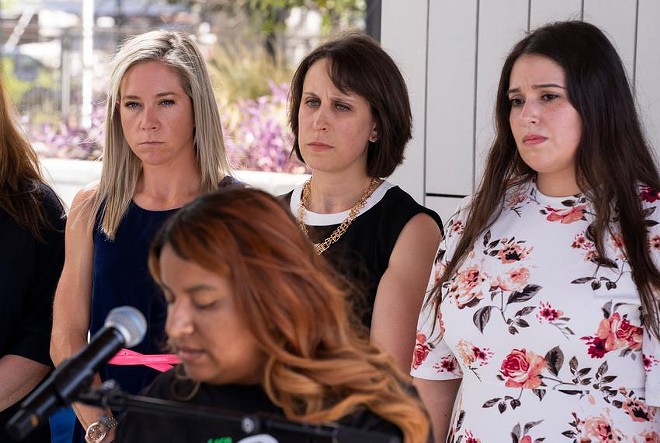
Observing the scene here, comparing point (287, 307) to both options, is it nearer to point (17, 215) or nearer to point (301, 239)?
point (301, 239)

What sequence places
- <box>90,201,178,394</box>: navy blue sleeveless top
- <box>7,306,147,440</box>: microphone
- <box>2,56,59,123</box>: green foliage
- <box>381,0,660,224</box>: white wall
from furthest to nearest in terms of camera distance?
<box>2,56,59,123</box>: green foliage
<box>381,0,660,224</box>: white wall
<box>90,201,178,394</box>: navy blue sleeveless top
<box>7,306,147,440</box>: microphone

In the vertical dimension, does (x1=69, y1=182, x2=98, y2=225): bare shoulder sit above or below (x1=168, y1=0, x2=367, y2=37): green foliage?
below

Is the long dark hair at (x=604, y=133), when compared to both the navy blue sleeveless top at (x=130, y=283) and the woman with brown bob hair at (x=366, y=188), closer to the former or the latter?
the woman with brown bob hair at (x=366, y=188)

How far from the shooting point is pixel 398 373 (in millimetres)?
1923

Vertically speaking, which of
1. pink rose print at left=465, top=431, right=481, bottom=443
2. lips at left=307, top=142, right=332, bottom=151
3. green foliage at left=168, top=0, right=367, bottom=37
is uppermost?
green foliage at left=168, top=0, right=367, bottom=37

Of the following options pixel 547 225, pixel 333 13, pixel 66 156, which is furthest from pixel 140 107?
pixel 333 13

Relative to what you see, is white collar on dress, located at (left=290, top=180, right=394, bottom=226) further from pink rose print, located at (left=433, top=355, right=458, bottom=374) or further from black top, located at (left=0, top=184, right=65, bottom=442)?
black top, located at (left=0, top=184, right=65, bottom=442)

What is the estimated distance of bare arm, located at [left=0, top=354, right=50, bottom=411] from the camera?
2.94m

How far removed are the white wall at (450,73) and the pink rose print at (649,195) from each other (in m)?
1.13

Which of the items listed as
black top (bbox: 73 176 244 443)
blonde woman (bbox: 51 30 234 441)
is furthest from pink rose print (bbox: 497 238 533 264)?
blonde woman (bbox: 51 30 234 441)

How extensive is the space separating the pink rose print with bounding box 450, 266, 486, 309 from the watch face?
0.93 metres

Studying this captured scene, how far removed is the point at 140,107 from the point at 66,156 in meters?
3.95

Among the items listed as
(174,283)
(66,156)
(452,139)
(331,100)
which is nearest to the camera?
(174,283)

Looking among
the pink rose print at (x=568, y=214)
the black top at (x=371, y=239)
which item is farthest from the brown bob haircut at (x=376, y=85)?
the pink rose print at (x=568, y=214)
